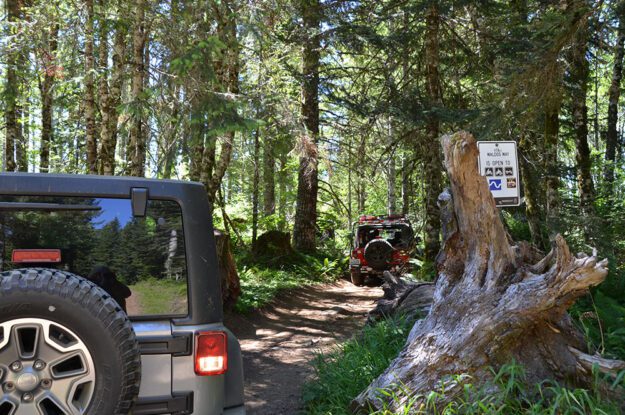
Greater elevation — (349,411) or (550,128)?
(550,128)

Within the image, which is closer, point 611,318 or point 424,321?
point 424,321

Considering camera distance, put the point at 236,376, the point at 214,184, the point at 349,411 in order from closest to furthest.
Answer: the point at 236,376 < the point at 349,411 < the point at 214,184

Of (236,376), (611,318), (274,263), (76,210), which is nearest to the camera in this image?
(76,210)

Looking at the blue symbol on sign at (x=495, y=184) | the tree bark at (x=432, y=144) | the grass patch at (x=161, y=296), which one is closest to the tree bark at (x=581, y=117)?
the tree bark at (x=432, y=144)

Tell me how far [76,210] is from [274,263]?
43.9ft

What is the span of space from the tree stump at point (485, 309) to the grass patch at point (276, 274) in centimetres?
649

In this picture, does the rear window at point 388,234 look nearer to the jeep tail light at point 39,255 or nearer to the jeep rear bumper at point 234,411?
the jeep rear bumper at point 234,411

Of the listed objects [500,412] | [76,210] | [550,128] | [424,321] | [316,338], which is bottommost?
[316,338]

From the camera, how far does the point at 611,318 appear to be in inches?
217

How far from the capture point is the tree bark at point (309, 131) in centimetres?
1315

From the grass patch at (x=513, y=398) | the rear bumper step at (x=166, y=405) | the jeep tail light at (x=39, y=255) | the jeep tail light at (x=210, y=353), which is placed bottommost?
the grass patch at (x=513, y=398)

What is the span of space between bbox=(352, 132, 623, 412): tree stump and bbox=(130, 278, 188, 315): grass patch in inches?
88.5

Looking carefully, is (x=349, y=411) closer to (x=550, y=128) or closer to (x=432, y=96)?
(x=550, y=128)

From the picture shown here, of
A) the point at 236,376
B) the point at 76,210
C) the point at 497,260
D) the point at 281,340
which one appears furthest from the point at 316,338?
the point at 76,210
